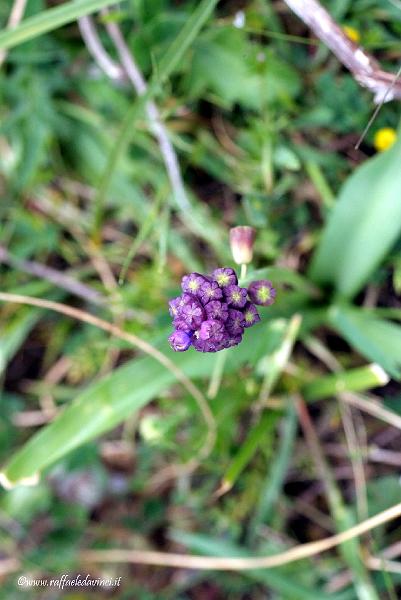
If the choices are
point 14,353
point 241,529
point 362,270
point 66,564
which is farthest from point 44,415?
point 362,270

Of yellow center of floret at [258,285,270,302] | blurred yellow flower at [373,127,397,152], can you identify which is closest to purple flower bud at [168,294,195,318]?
yellow center of floret at [258,285,270,302]

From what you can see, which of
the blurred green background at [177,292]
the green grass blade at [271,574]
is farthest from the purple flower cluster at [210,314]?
the green grass blade at [271,574]

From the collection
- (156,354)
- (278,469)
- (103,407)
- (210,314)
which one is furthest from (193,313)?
(278,469)

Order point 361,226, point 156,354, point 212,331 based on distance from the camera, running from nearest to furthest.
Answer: point 212,331
point 156,354
point 361,226

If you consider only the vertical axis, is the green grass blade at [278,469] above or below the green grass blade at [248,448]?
below

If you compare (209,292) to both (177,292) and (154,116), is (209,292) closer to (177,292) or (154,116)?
(177,292)

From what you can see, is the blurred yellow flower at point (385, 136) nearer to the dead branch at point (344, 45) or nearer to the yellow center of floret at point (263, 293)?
the dead branch at point (344, 45)

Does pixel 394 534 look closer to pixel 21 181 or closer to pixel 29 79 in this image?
pixel 21 181
